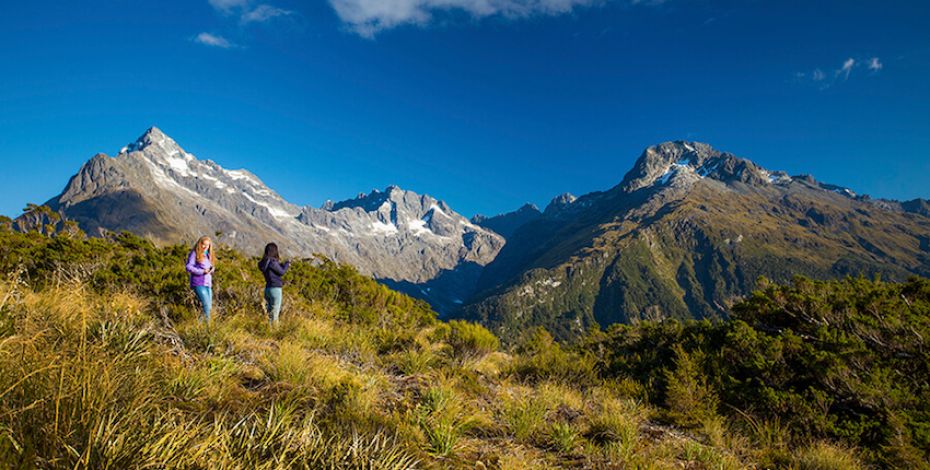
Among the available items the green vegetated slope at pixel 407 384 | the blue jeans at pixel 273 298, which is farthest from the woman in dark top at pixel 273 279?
the green vegetated slope at pixel 407 384

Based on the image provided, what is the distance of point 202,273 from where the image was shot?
30.9 ft

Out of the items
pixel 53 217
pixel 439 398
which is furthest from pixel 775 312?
pixel 53 217

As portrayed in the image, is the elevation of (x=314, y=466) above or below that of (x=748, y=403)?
below


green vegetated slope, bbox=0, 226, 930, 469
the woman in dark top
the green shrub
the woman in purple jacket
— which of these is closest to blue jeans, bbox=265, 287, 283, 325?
the woman in dark top

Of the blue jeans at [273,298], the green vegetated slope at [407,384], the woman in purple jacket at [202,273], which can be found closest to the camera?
the green vegetated slope at [407,384]

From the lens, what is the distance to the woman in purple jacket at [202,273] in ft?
30.3

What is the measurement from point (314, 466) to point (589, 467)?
3367mm

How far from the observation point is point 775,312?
37.8ft

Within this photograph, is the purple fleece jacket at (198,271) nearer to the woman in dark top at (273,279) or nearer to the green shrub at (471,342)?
the woman in dark top at (273,279)

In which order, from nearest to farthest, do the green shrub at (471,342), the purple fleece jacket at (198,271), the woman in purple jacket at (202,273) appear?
the woman in purple jacket at (202,273) → the purple fleece jacket at (198,271) → the green shrub at (471,342)

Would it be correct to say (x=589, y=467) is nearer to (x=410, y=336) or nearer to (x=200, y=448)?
(x=200, y=448)

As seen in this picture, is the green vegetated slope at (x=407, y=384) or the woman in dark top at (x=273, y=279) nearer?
the green vegetated slope at (x=407, y=384)

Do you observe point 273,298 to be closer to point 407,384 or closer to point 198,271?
point 198,271

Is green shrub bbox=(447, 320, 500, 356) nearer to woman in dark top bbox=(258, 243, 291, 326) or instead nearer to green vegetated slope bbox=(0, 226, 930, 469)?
green vegetated slope bbox=(0, 226, 930, 469)
